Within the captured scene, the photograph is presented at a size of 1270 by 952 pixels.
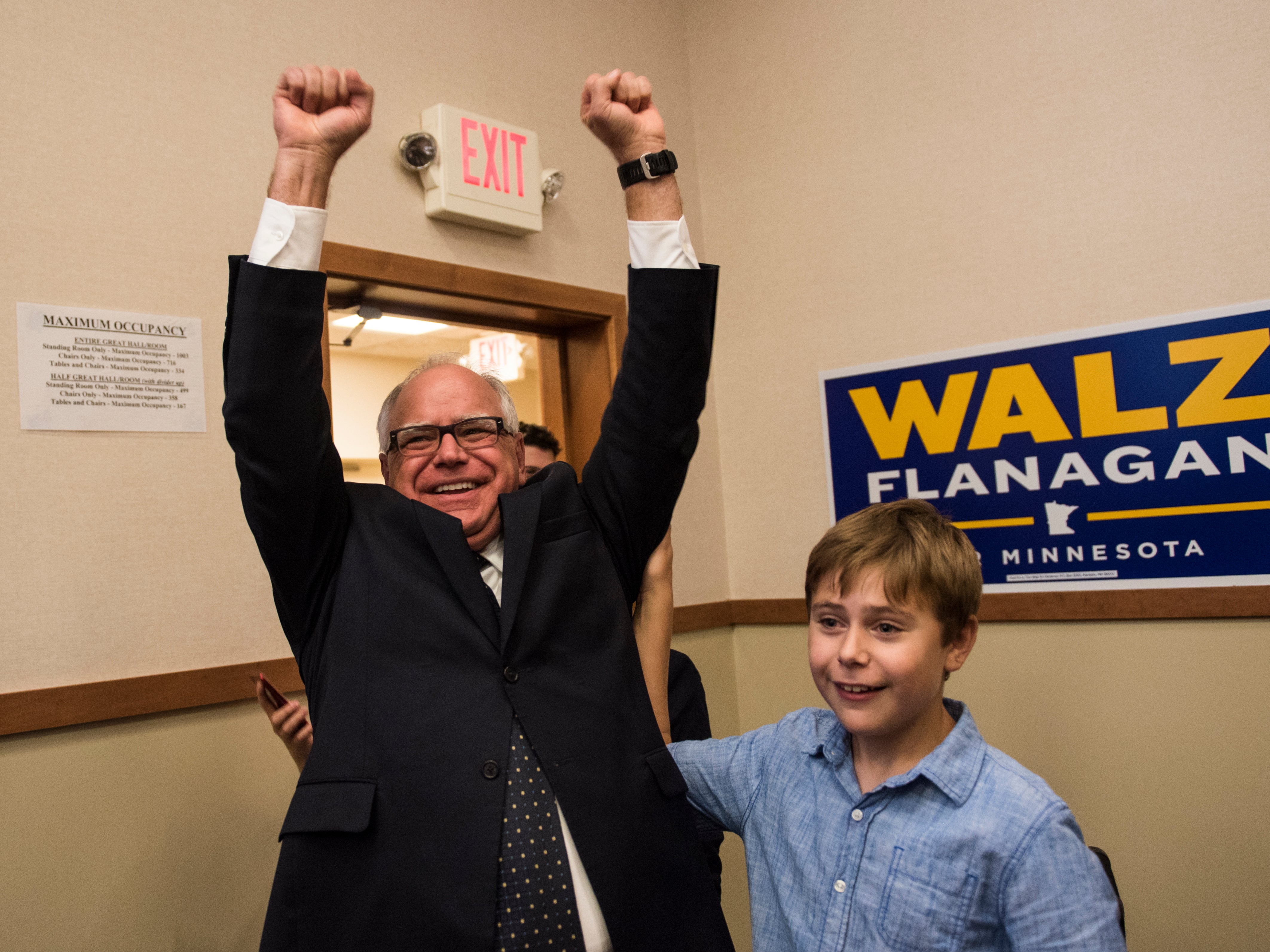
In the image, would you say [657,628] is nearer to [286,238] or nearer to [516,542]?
[516,542]

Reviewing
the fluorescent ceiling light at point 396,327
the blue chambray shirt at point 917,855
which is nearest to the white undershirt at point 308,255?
the blue chambray shirt at point 917,855

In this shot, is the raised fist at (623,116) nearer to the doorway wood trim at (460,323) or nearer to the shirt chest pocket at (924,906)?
the doorway wood trim at (460,323)

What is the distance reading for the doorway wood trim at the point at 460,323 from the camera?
1901 mm

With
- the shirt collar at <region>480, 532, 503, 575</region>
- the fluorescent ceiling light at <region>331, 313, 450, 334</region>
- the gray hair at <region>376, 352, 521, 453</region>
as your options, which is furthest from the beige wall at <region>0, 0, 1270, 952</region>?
the fluorescent ceiling light at <region>331, 313, 450, 334</region>

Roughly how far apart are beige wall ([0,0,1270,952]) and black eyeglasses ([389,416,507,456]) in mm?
889

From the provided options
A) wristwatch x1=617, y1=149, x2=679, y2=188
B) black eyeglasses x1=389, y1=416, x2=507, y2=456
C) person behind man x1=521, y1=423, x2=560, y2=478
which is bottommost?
black eyeglasses x1=389, y1=416, x2=507, y2=456

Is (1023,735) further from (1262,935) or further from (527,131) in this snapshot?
(527,131)

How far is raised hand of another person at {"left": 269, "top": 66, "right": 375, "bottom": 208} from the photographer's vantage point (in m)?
1.22

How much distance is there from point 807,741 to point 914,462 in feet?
5.83

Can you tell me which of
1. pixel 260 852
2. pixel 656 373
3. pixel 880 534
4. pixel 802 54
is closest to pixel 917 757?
pixel 880 534

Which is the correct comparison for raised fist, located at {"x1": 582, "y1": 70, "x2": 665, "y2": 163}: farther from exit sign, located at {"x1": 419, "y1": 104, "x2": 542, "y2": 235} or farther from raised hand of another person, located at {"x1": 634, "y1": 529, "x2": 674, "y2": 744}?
exit sign, located at {"x1": 419, "y1": 104, "x2": 542, "y2": 235}

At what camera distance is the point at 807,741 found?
1328mm

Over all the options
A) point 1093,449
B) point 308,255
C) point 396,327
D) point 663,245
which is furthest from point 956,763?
point 396,327

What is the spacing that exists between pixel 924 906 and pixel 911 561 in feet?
1.30
